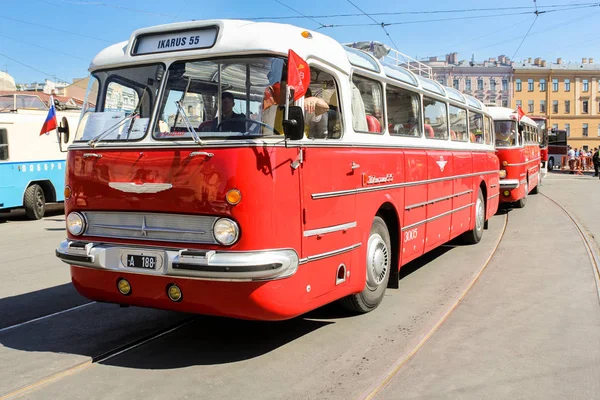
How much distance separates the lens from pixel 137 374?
14.6 feet

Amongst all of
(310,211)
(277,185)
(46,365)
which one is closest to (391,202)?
(310,211)

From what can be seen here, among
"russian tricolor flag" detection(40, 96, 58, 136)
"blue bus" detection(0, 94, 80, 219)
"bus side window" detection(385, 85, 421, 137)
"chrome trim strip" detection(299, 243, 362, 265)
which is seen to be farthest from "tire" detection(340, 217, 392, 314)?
"blue bus" detection(0, 94, 80, 219)

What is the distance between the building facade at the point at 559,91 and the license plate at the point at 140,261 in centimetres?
9441

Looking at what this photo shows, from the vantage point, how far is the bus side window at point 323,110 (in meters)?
5.00

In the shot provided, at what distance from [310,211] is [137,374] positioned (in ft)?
5.83

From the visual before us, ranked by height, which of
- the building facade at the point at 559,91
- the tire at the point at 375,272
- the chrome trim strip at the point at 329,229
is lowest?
the tire at the point at 375,272

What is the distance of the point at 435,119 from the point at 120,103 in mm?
4607

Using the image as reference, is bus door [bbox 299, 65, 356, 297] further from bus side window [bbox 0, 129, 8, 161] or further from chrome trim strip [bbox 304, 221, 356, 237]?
bus side window [bbox 0, 129, 8, 161]

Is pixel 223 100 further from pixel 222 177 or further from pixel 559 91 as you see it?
pixel 559 91

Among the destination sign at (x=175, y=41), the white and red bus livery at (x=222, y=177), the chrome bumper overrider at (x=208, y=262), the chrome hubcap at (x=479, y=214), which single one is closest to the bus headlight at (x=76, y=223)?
the white and red bus livery at (x=222, y=177)

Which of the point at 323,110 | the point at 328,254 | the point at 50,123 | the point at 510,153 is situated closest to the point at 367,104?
the point at 323,110

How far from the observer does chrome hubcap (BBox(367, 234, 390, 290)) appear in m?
5.96

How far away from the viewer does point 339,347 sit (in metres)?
5.06

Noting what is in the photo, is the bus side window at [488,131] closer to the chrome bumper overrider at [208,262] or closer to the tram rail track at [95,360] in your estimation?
the tram rail track at [95,360]
